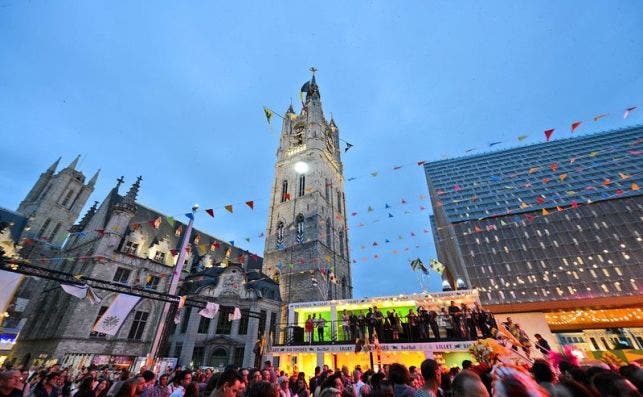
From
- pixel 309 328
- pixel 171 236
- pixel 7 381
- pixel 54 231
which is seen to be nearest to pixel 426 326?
pixel 309 328

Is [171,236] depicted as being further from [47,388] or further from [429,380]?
[429,380]

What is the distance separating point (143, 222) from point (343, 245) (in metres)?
24.4

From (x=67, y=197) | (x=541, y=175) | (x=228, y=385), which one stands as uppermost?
(x=541, y=175)

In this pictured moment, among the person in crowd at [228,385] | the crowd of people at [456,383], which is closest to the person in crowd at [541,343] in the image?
the crowd of people at [456,383]

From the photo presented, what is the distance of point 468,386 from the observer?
225 cm

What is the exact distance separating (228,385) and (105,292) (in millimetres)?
26625

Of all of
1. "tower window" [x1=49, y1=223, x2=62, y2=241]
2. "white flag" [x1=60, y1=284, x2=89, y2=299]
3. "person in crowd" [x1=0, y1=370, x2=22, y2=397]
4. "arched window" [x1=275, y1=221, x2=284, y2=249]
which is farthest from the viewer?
"tower window" [x1=49, y1=223, x2=62, y2=241]

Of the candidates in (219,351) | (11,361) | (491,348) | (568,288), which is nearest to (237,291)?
(219,351)

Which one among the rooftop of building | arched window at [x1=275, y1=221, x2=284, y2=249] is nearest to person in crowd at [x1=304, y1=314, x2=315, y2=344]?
arched window at [x1=275, y1=221, x2=284, y2=249]

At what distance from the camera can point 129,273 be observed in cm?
2497

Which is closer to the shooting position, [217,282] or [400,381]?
[400,381]

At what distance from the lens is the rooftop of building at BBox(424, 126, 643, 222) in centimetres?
5100

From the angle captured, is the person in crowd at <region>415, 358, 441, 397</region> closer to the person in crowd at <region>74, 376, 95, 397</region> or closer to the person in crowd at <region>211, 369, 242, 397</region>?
the person in crowd at <region>211, 369, 242, 397</region>

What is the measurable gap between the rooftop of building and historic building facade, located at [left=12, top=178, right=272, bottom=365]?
4815cm
